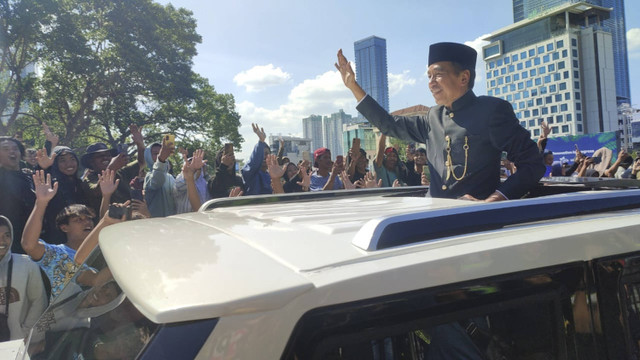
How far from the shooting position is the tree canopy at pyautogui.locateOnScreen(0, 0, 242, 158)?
790 inches

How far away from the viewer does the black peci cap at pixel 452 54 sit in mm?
2502

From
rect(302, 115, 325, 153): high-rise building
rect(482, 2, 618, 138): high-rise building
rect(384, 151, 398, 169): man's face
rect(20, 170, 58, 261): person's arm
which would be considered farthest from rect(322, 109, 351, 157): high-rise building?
rect(20, 170, 58, 261): person's arm

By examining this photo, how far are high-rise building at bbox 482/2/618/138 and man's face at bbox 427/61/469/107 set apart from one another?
9993cm

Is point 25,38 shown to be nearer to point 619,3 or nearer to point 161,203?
point 161,203

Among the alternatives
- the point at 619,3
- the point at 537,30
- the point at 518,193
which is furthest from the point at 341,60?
the point at 619,3

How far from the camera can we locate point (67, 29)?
21844mm

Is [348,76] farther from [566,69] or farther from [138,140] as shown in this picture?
[566,69]

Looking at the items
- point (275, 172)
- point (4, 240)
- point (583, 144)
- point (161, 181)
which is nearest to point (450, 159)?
point (275, 172)

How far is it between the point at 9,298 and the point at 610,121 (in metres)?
105

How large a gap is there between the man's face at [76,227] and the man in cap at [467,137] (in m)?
2.40

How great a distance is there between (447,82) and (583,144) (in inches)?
724

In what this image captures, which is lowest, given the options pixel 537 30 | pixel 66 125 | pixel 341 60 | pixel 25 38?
pixel 341 60

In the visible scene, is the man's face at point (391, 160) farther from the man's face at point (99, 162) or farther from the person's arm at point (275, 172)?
the man's face at point (99, 162)

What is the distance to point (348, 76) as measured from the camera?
9.61 ft
